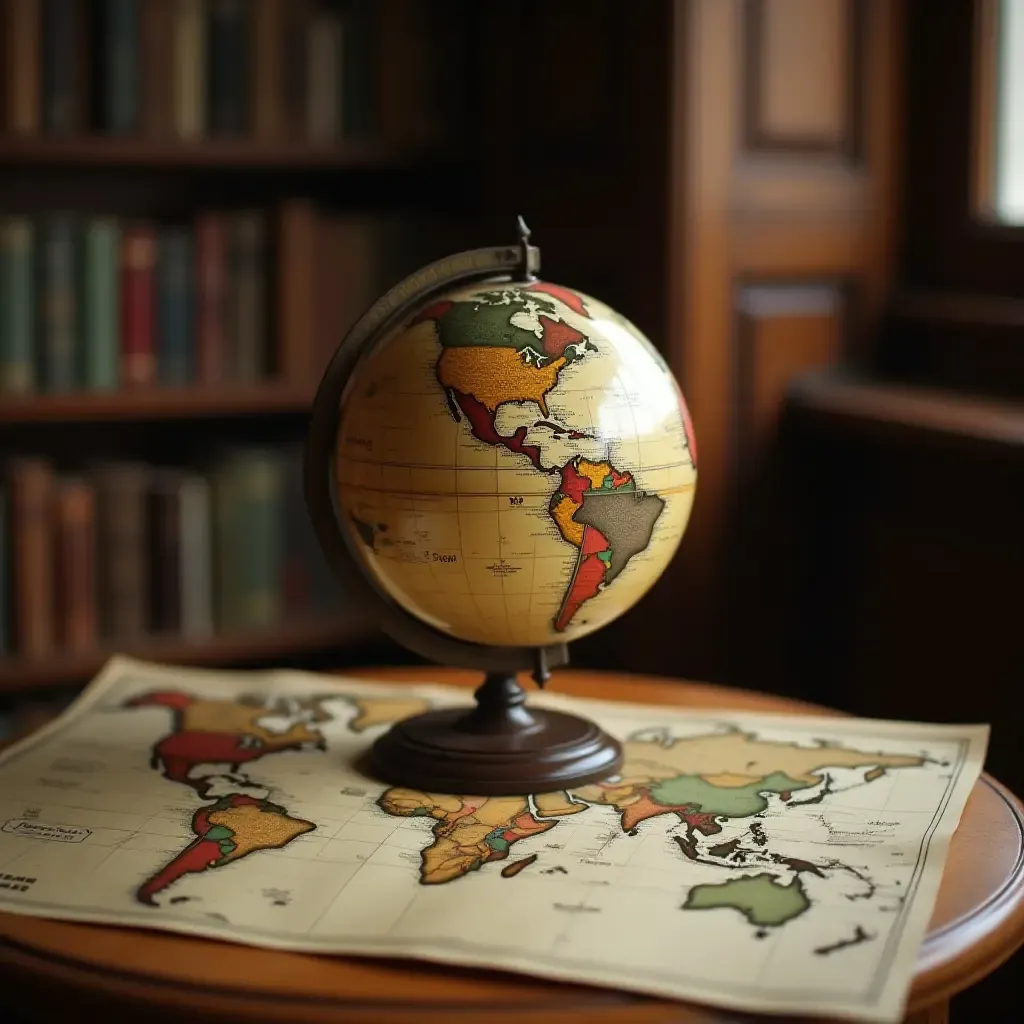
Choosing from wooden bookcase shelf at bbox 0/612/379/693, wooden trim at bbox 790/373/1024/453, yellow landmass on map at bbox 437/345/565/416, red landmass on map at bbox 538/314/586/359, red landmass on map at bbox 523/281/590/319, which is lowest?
wooden bookcase shelf at bbox 0/612/379/693

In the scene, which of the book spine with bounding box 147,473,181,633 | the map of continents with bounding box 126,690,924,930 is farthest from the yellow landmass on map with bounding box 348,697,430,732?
the book spine with bounding box 147,473,181,633

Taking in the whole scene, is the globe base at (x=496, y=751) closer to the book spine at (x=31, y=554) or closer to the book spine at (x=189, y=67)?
the book spine at (x=31, y=554)

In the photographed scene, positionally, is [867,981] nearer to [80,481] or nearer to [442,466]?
[442,466]

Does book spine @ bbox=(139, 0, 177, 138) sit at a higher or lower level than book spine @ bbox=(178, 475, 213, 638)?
higher

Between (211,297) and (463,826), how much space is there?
61.0 inches

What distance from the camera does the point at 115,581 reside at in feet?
7.87

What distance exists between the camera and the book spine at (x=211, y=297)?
7.89 feet

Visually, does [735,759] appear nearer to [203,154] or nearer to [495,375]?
[495,375]

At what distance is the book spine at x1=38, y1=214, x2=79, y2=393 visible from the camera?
2301 mm

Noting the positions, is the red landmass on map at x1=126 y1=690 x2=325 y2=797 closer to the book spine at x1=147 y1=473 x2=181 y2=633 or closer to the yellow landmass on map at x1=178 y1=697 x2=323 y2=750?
the yellow landmass on map at x1=178 y1=697 x2=323 y2=750

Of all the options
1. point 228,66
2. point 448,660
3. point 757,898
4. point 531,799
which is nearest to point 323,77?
point 228,66

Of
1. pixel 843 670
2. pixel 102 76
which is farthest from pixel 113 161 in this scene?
pixel 843 670

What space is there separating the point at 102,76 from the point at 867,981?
1.98 metres

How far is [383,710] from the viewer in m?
1.38
